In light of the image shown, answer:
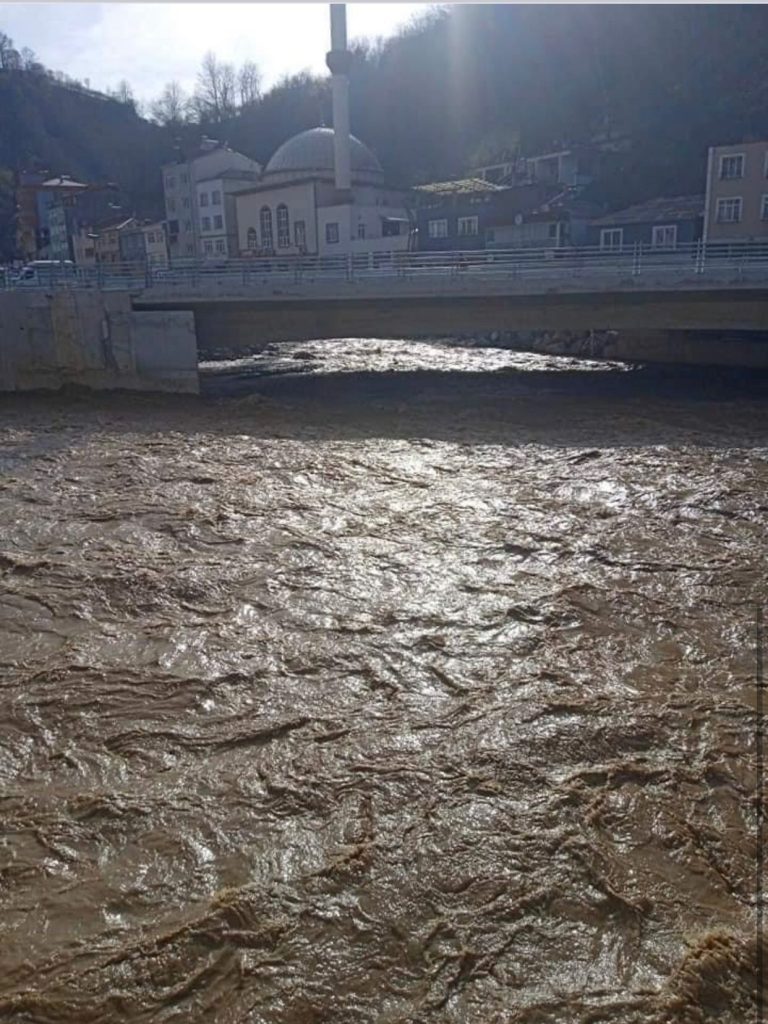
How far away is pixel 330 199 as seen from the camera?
53.9m

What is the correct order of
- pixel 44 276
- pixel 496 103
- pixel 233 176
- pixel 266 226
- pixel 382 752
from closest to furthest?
pixel 382 752 < pixel 44 276 < pixel 266 226 < pixel 233 176 < pixel 496 103

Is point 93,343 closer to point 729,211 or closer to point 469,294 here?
point 469,294

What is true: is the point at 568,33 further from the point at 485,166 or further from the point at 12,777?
the point at 12,777

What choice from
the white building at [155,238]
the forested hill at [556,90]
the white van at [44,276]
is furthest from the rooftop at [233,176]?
the white van at [44,276]

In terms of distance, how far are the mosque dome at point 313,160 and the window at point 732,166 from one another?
2241 centimetres

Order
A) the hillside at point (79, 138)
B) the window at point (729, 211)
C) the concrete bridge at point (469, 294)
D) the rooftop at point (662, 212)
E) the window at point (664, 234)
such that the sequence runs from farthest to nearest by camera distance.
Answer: the hillside at point (79, 138)
the window at point (664, 234)
the rooftop at point (662, 212)
the window at point (729, 211)
the concrete bridge at point (469, 294)

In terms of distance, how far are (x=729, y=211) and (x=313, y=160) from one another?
91.4 ft

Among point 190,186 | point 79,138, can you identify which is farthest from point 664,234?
point 79,138

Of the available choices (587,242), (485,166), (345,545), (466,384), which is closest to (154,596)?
(345,545)

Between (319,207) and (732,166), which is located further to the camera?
(319,207)

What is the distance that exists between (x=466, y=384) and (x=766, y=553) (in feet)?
62.2

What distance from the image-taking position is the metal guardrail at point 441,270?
2717 cm

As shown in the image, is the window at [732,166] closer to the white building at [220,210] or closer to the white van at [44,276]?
the white van at [44,276]

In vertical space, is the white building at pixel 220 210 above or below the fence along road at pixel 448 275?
above
